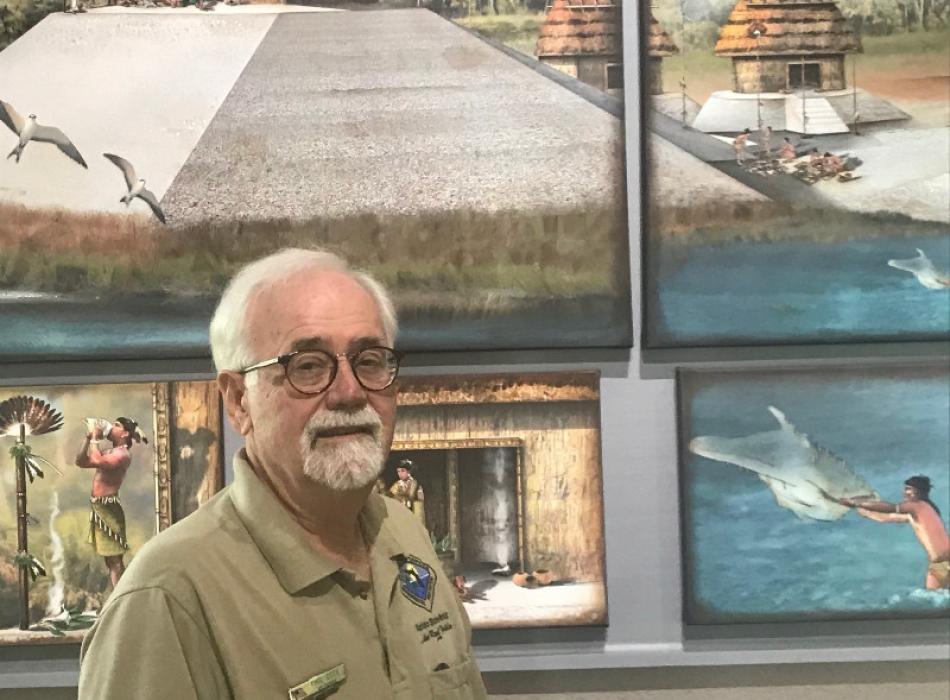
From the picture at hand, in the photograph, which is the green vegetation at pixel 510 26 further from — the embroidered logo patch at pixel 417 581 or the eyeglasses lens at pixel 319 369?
the embroidered logo patch at pixel 417 581

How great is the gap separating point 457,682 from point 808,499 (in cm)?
70

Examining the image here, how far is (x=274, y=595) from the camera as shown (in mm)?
759

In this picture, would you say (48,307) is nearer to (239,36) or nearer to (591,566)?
(239,36)

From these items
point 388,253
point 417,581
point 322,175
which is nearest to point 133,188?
point 322,175

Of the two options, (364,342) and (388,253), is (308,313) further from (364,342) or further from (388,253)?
(388,253)

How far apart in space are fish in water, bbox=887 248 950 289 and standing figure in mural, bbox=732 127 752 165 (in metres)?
0.30

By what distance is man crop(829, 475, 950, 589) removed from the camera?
128 cm

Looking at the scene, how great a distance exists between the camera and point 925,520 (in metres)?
1.29

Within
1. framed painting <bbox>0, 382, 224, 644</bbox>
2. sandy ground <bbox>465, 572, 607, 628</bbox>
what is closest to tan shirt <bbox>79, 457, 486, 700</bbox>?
sandy ground <bbox>465, 572, 607, 628</bbox>

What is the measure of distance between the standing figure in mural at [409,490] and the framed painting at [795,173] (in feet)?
1.47

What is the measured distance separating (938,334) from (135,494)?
1.33 meters

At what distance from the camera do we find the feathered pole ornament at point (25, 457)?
1270mm

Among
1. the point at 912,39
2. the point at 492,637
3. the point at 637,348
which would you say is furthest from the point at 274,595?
the point at 912,39

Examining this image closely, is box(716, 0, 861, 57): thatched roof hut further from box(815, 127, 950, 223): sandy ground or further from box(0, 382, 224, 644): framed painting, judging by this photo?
box(0, 382, 224, 644): framed painting
